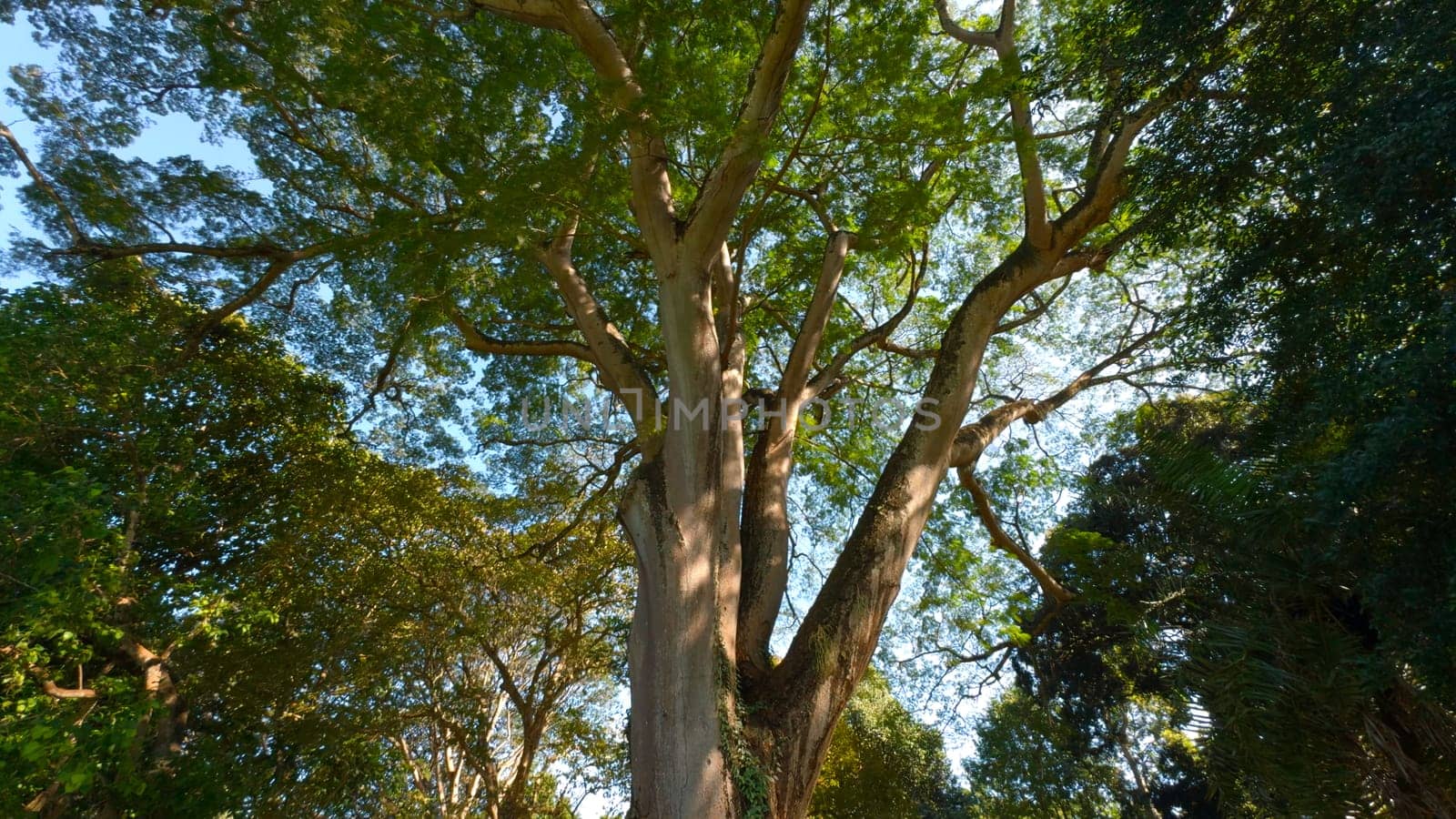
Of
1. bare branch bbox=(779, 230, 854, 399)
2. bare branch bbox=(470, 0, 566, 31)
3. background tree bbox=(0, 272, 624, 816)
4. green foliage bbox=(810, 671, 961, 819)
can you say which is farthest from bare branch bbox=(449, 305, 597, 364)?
green foliage bbox=(810, 671, 961, 819)

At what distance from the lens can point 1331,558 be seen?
2756 millimetres

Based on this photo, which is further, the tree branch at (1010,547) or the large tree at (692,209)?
the tree branch at (1010,547)

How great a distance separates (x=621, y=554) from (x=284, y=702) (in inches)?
157

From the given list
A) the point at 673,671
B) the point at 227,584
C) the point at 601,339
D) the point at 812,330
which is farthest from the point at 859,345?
the point at 227,584

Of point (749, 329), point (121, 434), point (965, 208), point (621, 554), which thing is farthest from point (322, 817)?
point (965, 208)

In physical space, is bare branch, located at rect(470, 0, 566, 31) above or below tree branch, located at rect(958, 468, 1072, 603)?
above

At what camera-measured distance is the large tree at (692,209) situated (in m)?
3.45

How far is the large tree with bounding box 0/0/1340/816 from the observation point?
3445 mm

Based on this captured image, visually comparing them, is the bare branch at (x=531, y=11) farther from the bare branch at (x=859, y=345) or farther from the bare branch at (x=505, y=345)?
the bare branch at (x=859, y=345)

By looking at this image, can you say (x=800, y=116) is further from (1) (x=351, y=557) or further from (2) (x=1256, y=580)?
(1) (x=351, y=557)

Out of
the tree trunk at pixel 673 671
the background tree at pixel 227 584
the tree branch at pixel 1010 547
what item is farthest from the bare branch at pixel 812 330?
the background tree at pixel 227 584

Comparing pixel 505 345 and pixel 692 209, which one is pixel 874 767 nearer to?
pixel 505 345

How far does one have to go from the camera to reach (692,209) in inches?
162

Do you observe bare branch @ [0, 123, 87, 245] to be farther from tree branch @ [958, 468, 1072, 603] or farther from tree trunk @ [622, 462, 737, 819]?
tree branch @ [958, 468, 1072, 603]
